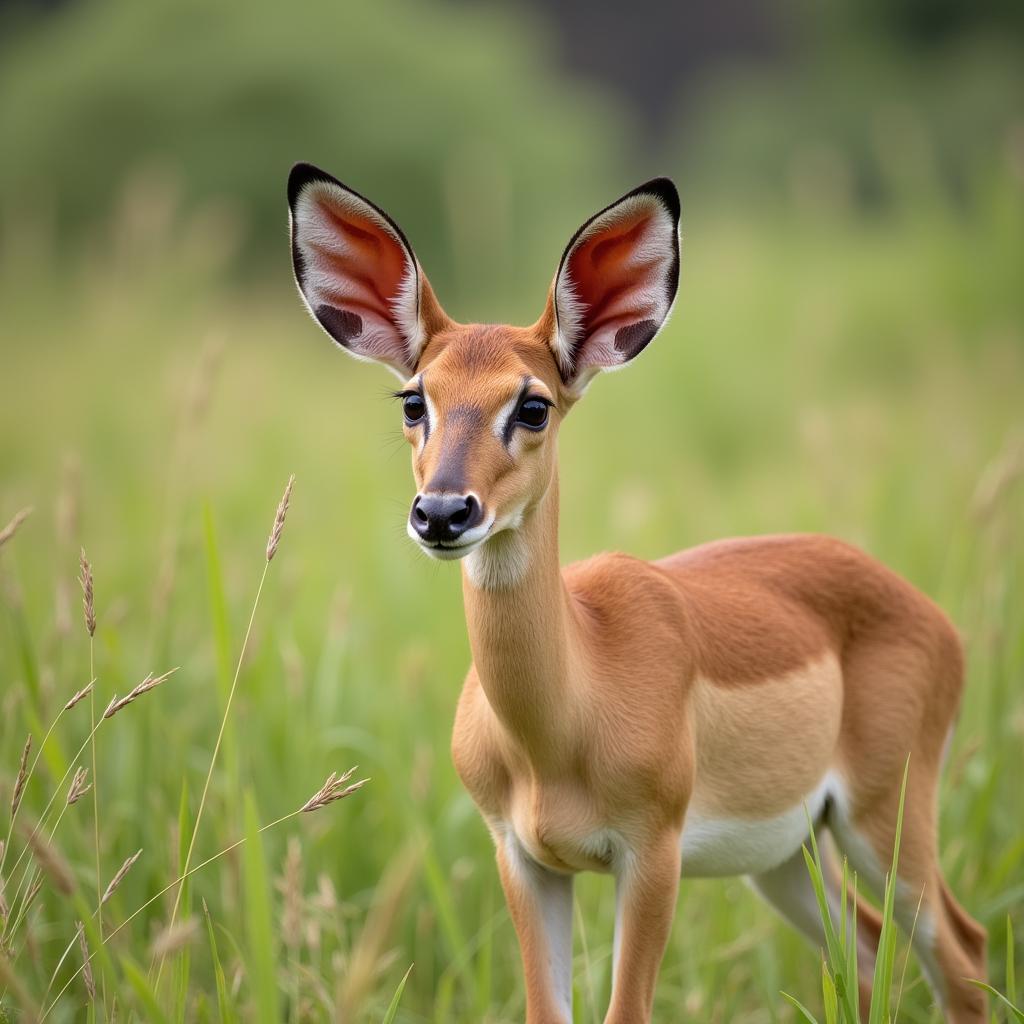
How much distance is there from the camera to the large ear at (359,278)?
3.47 metres

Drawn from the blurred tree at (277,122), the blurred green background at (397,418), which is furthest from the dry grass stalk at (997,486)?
the blurred tree at (277,122)

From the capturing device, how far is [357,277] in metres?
3.63

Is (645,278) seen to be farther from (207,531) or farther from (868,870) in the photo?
(868,870)

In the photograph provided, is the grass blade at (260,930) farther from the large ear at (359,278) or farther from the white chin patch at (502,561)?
the large ear at (359,278)

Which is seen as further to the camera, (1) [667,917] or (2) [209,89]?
(2) [209,89]

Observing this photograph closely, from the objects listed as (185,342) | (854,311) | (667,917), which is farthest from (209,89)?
(667,917)

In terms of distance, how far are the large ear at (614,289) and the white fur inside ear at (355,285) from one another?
38 cm

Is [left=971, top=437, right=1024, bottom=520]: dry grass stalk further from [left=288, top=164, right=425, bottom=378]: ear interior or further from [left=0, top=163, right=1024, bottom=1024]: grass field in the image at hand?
[left=288, top=164, right=425, bottom=378]: ear interior

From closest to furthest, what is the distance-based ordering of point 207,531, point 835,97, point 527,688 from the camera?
point 207,531 < point 527,688 < point 835,97

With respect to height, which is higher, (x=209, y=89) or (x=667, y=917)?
(x=209, y=89)

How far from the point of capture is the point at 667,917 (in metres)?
3.20

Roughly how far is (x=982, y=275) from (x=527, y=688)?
26.3ft

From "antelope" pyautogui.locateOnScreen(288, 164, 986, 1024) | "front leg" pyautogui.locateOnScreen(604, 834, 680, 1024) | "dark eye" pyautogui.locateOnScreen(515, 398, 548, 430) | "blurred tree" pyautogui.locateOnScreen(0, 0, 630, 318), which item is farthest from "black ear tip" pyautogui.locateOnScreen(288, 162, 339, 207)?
"blurred tree" pyautogui.locateOnScreen(0, 0, 630, 318)

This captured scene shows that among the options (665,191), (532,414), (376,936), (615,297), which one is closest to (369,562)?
(615,297)
